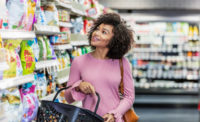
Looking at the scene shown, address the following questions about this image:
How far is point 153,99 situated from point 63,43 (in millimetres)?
5608

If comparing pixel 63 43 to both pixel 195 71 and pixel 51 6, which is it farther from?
pixel 195 71

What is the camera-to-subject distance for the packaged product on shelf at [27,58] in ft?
8.21

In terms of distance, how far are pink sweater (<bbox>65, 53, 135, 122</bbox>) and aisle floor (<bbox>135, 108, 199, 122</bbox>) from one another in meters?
4.67

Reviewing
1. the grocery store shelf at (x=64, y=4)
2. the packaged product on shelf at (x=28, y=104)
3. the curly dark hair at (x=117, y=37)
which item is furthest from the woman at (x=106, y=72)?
the grocery store shelf at (x=64, y=4)

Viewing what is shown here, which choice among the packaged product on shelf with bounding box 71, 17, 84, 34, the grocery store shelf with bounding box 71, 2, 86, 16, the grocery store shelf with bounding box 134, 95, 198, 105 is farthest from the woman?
the grocery store shelf with bounding box 134, 95, 198, 105

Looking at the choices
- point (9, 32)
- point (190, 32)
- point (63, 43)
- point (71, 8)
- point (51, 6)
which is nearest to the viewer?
point (9, 32)

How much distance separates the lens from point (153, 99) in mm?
8922

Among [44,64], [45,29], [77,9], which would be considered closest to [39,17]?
[45,29]

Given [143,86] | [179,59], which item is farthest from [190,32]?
[143,86]

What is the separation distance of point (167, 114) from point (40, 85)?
17.0 feet

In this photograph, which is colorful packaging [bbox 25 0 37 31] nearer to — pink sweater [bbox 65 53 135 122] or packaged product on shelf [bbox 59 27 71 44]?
pink sweater [bbox 65 53 135 122]

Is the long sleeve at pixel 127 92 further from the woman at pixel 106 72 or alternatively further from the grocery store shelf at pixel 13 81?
the grocery store shelf at pixel 13 81

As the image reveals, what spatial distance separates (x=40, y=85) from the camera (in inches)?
120

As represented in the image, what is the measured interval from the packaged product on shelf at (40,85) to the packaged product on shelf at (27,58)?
0.38 metres
